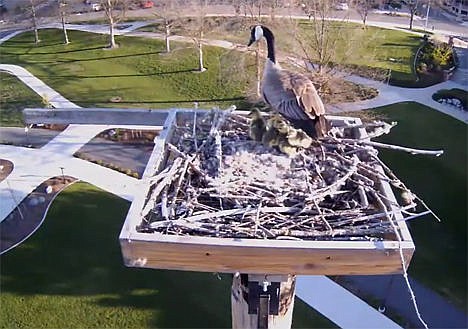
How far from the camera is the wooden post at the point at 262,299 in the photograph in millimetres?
3635

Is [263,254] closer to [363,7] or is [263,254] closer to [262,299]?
[262,299]

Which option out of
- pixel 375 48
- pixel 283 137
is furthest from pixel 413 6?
pixel 283 137

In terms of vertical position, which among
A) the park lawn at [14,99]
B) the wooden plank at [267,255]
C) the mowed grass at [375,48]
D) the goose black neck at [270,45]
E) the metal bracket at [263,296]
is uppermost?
the goose black neck at [270,45]

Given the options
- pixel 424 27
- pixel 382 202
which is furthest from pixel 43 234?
pixel 424 27

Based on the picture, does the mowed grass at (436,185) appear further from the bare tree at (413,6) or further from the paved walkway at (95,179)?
the bare tree at (413,6)

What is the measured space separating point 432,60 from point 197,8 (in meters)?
9.16

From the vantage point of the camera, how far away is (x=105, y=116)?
603 cm

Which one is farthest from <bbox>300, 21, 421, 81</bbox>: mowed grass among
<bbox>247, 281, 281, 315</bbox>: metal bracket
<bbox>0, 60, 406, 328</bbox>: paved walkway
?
<bbox>247, 281, 281, 315</bbox>: metal bracket

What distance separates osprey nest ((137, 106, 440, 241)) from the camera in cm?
345

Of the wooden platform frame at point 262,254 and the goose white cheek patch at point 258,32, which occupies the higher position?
the goose white cheek patch at point 258,32

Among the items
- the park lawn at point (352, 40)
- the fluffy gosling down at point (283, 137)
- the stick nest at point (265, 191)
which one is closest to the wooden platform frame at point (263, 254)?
the stick nest at point (265, 191)

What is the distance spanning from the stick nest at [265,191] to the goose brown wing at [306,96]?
29 cm

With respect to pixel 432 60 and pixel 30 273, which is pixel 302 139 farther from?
pixel 432 60

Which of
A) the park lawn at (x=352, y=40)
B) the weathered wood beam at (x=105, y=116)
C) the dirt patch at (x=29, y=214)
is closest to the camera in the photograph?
the weathered wood beam at (x=105, y=116)
